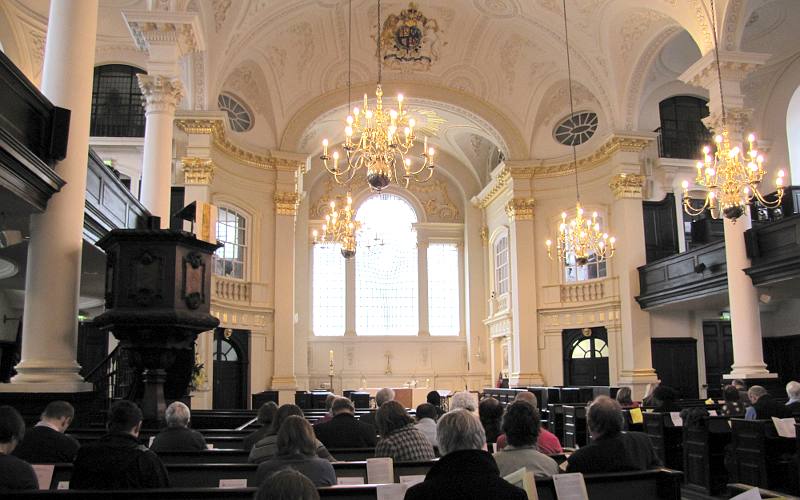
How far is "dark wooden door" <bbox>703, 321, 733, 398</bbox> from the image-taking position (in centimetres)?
1889

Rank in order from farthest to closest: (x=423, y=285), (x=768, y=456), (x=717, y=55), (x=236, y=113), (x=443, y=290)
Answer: (x=443, y=290)
(x=423, y=285)
(x=236, y=113)
(x=717, y=55)
(x=768, y=456)

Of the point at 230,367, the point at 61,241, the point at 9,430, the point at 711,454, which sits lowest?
the point at 711,454

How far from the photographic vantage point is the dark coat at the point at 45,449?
4.62m

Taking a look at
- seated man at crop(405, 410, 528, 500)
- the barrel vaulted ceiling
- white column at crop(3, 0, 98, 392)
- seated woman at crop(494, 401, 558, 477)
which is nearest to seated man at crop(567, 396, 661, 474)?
seated woman at crop(494, 401, 558, 477)

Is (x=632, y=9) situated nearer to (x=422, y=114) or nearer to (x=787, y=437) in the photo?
(x=422, y=114)

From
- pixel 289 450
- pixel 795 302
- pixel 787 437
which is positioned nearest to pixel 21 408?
pixel 289 450

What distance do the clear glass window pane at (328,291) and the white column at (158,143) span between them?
1310cm

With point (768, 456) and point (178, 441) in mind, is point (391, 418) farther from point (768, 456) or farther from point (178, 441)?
point (768, 456)

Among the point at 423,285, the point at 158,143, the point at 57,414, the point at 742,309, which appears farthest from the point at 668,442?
the point at 423,285

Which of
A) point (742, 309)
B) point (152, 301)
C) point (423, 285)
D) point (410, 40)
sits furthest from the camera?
point (423, 285)

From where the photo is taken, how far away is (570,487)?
12.0 feet

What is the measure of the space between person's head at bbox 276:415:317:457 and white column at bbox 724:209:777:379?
451 inches

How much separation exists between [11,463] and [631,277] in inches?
669

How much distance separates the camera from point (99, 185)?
978 cm
